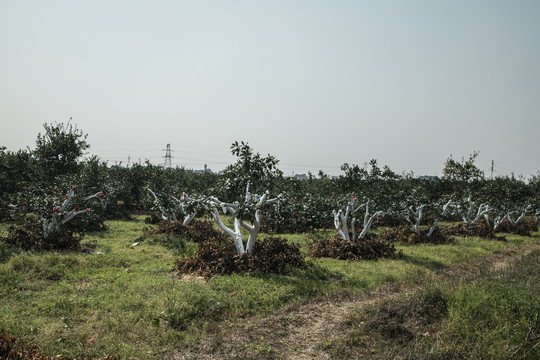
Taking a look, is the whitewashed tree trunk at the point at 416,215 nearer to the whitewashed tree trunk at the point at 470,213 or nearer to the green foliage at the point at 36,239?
the whitewashed tree trunk at the point at 470,213

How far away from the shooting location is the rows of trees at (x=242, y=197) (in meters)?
11.3

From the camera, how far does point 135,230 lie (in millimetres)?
19547

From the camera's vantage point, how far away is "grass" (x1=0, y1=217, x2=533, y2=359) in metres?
6.11

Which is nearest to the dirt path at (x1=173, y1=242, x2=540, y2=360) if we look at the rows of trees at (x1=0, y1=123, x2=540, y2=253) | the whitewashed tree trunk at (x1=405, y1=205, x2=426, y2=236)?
the rows of trees at (x1=0, y1=123, x2=540, y2=253)

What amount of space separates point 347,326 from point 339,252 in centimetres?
702

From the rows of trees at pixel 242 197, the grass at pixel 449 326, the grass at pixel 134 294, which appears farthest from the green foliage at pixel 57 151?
the grass at pixel 449 326

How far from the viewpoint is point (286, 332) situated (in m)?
6.87

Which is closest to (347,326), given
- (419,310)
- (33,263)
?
(419,310)

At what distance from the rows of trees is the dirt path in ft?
11.1

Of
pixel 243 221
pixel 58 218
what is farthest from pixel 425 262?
pixel 58 218

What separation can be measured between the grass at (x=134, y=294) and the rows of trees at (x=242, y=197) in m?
2.05

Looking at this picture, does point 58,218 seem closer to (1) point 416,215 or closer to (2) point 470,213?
(1) point 416,215

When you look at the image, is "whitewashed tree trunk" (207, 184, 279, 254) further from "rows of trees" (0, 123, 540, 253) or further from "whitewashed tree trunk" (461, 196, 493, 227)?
"whitewashed tree trunk" (461, 196, 493, 227)

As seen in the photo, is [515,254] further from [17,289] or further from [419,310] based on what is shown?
[17,289]
